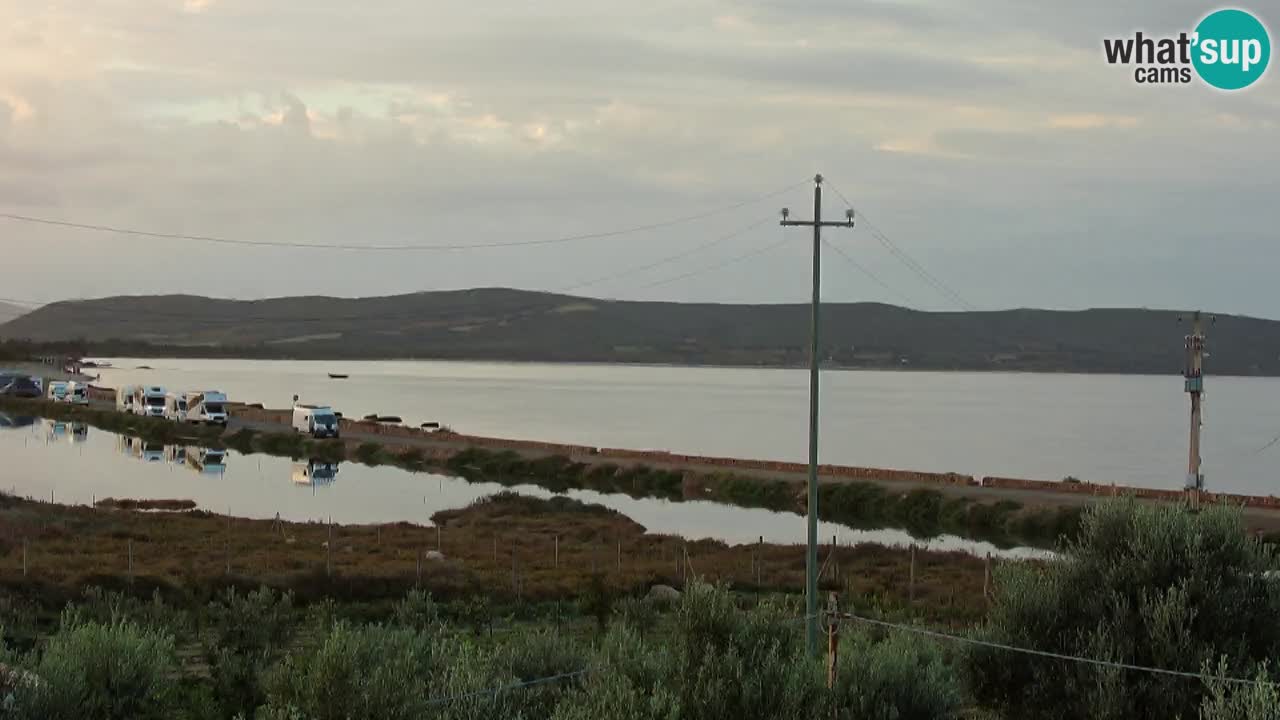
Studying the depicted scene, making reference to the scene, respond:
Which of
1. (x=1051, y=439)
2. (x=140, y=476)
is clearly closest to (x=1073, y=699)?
(x=140, y=476)

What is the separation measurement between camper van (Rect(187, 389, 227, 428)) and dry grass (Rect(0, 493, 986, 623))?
2069 inches

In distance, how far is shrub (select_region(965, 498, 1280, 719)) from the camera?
13977 mm

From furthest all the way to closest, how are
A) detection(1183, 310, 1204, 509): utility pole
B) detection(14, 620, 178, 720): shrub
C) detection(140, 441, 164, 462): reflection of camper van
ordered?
detection(140, 441, 164, 462): reflection of camper van < detection(1183, 310, 1204, 509): utility pole < detection(14, 620, 178, 720): shrub

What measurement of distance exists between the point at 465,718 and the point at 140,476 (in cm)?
6725

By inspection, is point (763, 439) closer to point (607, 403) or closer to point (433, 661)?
point (607, 403)

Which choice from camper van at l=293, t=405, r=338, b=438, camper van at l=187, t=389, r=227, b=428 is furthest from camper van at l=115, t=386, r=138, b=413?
camper van at l=293, t=405, r=338, b=438

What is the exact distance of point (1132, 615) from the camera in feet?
48.4

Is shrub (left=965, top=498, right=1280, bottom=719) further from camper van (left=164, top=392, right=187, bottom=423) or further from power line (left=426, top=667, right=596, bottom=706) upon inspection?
camper van (left=164, top=392, right=187, bottom=423)

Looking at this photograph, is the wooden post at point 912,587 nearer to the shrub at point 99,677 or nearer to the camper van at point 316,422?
the shrub at point 99,677

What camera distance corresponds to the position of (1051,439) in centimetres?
13288

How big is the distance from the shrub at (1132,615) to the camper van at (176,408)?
100 m

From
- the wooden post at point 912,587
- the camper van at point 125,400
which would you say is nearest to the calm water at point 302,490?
the wooden post at point 912,587

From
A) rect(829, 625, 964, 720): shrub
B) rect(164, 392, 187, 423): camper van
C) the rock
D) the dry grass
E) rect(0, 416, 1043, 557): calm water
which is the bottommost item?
rect(0, 416, 1043, 557): calm water

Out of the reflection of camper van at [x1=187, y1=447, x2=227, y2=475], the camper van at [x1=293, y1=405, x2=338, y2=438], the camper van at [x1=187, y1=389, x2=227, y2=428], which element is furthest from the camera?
the camper van at [x1=187, y1=389, x2=227, y2=428]
